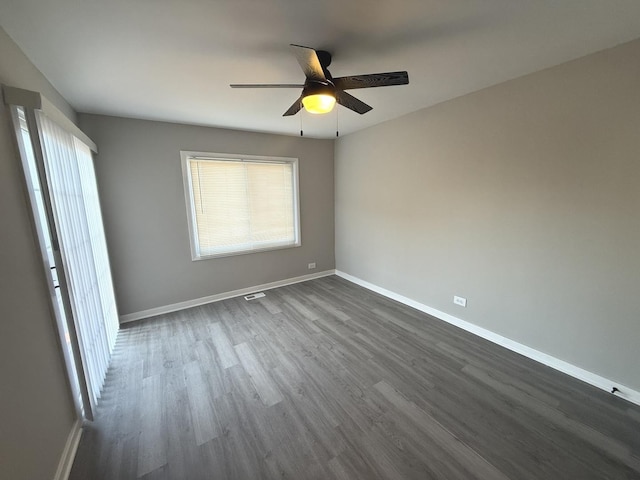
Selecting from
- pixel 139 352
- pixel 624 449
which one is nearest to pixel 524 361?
pixel 624 449

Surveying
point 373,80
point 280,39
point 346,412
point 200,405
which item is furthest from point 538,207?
point 200,405

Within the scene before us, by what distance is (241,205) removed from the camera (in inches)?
151

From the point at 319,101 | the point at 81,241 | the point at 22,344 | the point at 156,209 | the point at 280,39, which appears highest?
the point at 280,39

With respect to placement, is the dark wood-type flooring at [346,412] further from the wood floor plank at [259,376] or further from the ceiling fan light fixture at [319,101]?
the ceiling fan light fixture at [319,101]

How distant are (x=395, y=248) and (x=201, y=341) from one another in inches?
109

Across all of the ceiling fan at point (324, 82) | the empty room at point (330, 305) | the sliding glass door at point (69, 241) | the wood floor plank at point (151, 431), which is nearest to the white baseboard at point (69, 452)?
the empty room at point (330, 305)

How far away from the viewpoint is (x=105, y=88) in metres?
2.18

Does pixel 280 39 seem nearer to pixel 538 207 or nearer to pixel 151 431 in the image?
pixel 538 207

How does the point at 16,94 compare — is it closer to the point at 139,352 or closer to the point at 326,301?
the point at 139,352

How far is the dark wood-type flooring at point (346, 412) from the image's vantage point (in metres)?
1.45

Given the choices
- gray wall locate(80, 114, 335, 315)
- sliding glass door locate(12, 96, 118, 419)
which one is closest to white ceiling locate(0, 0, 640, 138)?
sliding glass door locate(12, 96, 118, 419)

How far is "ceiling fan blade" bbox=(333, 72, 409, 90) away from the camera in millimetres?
1494

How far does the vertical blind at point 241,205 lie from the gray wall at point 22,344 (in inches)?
78.2

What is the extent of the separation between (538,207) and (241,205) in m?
3.58
